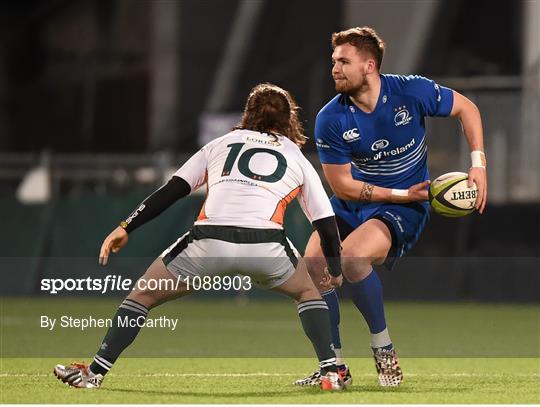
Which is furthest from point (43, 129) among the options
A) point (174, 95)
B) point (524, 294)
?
point (524, 294)

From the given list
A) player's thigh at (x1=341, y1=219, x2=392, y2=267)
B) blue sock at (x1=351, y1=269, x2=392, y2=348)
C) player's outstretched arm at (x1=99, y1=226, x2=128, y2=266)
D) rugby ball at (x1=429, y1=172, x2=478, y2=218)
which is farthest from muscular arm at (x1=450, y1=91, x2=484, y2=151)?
player's outstretched arm at (x1=99, y1=226, x2=128, y2=266)

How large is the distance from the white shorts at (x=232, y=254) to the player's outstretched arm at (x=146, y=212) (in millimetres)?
229

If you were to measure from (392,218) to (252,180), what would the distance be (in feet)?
4.03

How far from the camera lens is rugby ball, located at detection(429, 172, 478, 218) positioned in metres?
8.90

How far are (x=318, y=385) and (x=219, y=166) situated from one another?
154 centimetres

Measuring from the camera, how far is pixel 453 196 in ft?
29.2

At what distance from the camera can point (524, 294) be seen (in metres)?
17.3

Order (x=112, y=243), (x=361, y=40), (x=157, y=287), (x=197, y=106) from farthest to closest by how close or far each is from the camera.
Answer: (x=197, y=106)
(x=361, y=40)
(x=157, y=287)
(x=112, y=243)

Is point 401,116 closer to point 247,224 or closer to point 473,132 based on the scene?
point 473,132

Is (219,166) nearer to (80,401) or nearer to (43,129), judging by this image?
(80,401)

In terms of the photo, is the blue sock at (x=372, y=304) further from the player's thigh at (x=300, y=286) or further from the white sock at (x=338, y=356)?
the player's thigh at (x=300, y=286)

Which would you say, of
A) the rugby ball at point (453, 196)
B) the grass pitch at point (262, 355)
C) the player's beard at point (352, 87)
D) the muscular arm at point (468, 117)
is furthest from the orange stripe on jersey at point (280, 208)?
the muscular arm at point (468, 117)

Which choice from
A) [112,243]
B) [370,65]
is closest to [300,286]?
[112,243]

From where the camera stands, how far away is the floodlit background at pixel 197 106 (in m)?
17.9
